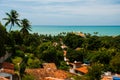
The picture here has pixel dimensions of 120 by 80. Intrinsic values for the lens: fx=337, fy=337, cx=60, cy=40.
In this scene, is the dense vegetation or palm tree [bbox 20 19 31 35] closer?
the dense vegetation

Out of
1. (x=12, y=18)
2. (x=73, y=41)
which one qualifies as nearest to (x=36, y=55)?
(x=12, y=18)

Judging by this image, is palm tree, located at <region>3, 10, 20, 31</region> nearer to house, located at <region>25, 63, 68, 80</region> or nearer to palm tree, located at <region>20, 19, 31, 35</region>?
palm tree, located at <region>20, 19, 31, 35</region>

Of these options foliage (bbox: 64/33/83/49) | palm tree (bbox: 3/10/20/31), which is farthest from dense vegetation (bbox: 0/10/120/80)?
foliage (bbox: 64/33/83/49)

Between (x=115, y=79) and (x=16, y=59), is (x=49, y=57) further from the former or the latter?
(x=115, y=79)

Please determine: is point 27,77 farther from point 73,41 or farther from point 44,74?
point 73,41

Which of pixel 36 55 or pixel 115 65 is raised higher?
pixel 36 55

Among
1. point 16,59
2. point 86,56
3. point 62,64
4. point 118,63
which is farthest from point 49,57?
point 86,56

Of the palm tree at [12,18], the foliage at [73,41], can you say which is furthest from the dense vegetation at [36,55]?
the foliage at [73,41]

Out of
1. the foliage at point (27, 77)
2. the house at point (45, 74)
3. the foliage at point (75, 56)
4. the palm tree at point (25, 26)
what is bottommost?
the foliage at point (75, 56)

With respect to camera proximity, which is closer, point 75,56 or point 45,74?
point 45,74

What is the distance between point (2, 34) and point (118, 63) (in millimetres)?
20308

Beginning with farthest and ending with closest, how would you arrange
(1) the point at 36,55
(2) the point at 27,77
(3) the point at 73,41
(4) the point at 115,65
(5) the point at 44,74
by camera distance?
1. (3) the point at 73,41
2. (4) the point at 115,65
3. (1) the point at 36,55
4. (5) the point at 44,74
5. (2) the point at 27,77

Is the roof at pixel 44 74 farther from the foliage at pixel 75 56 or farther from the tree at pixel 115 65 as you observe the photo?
the foliage at pixel 75 56

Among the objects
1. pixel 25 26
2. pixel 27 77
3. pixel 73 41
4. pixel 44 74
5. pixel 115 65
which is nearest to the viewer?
pixel 27 77
